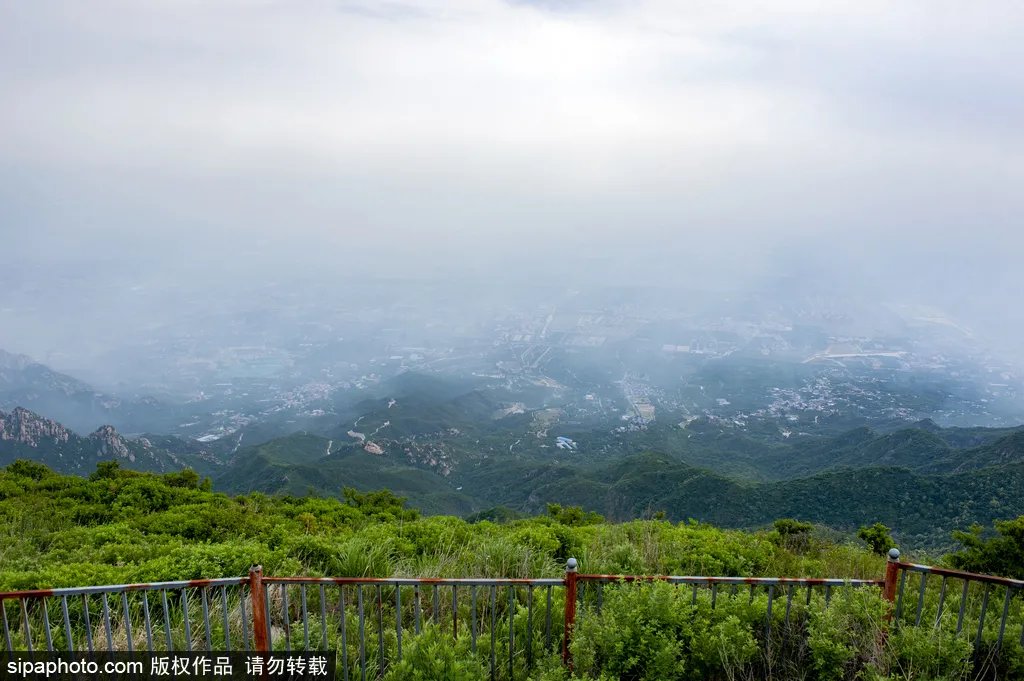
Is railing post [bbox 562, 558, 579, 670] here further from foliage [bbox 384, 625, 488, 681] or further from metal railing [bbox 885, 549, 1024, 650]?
metal railing [bbox 885, 549, 1024, 650]

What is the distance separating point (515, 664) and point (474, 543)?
13.3 ft

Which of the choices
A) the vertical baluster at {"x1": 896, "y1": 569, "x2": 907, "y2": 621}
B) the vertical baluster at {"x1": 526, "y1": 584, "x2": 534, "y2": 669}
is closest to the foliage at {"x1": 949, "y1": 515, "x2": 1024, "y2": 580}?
the vertical baluster at {"x1": 896, "y1": 569, "x2": 907, "y2": 621}

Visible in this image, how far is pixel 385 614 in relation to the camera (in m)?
6.26

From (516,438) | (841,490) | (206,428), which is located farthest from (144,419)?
(841,490)

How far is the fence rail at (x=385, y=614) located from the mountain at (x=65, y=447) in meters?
82.7

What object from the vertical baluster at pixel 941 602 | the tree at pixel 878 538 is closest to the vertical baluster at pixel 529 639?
the vertical baluster at pixel 941 602

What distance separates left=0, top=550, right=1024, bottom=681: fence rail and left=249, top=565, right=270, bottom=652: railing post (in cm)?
1

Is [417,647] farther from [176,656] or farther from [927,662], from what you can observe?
[927,662]

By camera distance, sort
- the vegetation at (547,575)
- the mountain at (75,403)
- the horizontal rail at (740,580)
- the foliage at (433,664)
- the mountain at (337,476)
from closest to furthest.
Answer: the foliage at (433,664)
the vegetation at (547,575)
the horizontal rail at (740,580)
the mountain at (337,476)
the mountain at (75,403)

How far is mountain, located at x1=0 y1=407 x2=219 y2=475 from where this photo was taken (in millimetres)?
75375

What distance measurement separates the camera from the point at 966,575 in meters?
4.81

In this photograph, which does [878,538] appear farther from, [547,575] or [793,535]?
[547,575]

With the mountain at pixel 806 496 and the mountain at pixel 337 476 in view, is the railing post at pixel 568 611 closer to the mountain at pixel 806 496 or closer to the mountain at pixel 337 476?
the mountain at pixel 806 496

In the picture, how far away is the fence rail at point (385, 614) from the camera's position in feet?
15.8
